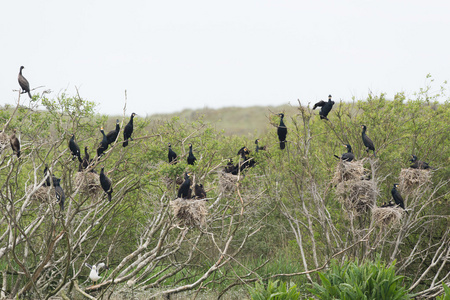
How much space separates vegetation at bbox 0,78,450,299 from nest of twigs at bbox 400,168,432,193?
0.18ft

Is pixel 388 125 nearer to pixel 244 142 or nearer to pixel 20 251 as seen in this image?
pixel 244 142

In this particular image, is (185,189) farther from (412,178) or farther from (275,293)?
(412,178)

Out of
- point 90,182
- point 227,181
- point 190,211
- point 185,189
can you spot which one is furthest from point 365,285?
point 90,182

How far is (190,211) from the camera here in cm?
756

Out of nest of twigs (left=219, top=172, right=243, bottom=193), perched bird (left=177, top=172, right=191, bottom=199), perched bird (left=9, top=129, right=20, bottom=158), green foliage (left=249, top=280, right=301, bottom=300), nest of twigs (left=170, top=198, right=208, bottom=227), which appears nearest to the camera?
green foliage (left=249, top=280, right=301, bottom=300)

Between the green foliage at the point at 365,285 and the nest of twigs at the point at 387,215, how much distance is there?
1627mm

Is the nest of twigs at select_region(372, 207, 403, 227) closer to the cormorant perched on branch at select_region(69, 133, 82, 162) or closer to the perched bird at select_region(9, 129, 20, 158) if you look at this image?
the cormorant perched on branch at select_region(69, 133, 82, 162)

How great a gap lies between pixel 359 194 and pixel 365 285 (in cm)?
280

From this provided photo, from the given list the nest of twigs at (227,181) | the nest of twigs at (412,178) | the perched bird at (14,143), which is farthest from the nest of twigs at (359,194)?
the perched bird at (14,143)

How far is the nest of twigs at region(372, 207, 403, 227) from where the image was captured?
9062 mm

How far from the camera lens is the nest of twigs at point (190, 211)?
761 cm

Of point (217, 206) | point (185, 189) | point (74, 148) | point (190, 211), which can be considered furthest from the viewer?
point (217, 206)

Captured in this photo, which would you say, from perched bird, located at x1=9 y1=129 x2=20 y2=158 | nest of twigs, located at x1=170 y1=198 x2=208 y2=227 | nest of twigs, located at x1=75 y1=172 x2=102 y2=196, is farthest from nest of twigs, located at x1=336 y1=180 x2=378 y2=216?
perched bird, located at x1=9 y1=129 x2=20 y2=158

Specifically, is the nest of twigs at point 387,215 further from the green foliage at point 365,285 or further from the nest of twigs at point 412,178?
the green foliage at point 365,285
